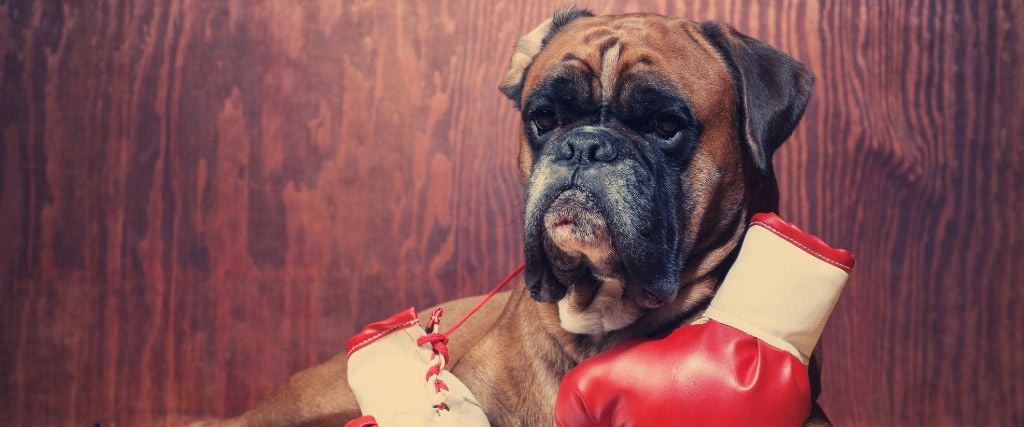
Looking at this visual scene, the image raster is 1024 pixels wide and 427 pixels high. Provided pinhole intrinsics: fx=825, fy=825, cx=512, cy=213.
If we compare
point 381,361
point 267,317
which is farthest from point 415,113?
point 381,361

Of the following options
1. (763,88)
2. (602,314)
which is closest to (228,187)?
(602,314)

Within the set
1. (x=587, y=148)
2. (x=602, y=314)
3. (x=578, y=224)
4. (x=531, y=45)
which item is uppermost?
(x=531, y=45)

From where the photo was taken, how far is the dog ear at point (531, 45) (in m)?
1.71

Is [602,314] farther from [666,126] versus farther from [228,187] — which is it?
[228,187]

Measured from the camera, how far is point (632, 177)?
1266 mm

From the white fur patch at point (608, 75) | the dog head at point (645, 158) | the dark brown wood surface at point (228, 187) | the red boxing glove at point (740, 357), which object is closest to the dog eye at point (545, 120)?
the dog head at point (645, 158)

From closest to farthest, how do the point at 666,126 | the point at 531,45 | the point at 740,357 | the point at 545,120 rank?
the point at 740,357 → the point at 666,126 → the point at 545,120 → the point at 531,45

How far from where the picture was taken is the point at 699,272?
1.45 metres

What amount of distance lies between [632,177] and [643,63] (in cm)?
23

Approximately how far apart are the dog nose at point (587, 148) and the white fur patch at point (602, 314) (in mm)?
248

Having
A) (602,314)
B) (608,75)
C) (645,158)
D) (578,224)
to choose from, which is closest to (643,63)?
(608,75)

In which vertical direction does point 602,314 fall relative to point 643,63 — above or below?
below

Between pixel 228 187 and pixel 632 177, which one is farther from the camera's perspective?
pixel 228 187

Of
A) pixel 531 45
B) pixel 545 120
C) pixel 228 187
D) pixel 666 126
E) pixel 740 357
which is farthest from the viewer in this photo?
pixel 228 187
